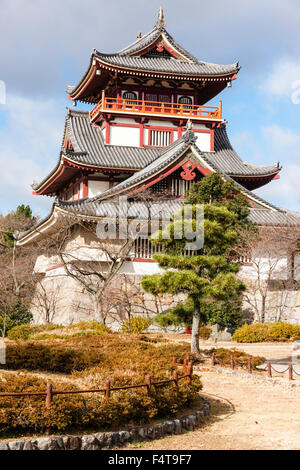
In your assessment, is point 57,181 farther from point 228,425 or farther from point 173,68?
point 228,425

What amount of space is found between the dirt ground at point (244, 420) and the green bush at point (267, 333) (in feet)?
27.6

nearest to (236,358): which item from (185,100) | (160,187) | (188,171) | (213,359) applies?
(213,359)

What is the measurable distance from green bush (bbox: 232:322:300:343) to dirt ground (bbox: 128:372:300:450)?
8.40m

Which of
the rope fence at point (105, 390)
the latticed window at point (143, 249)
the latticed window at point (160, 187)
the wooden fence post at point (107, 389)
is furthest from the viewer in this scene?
the latticed window at point (160, 187)

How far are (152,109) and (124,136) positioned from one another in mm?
2223

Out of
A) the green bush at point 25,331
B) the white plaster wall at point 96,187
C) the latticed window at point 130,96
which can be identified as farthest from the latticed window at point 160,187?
the green bush at point 25,331

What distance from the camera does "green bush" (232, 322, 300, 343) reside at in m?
24.5

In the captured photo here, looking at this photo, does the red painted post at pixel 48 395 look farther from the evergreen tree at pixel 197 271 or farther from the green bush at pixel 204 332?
the green bush at pixel 204 332

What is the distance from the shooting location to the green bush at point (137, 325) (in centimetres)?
2583

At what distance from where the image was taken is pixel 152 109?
3428 cm

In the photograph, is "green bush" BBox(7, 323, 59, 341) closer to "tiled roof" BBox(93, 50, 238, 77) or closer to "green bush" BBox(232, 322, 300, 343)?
"green bush" BBox(232, 322, 300, 343)

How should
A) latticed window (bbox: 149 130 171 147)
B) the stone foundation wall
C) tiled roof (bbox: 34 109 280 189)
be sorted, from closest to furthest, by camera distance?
the stone foundation wall < tiled roof (bbox: 34 109 280 189) < latticed window (bbox: 149 130 171 147)

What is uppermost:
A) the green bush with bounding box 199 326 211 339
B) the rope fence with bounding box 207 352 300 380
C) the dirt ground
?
the green bush with bounding box 199 326 211 339

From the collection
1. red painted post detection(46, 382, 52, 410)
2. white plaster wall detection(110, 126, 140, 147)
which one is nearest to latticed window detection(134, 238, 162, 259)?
white plaster wall detection(110, 126, 140, 147)
